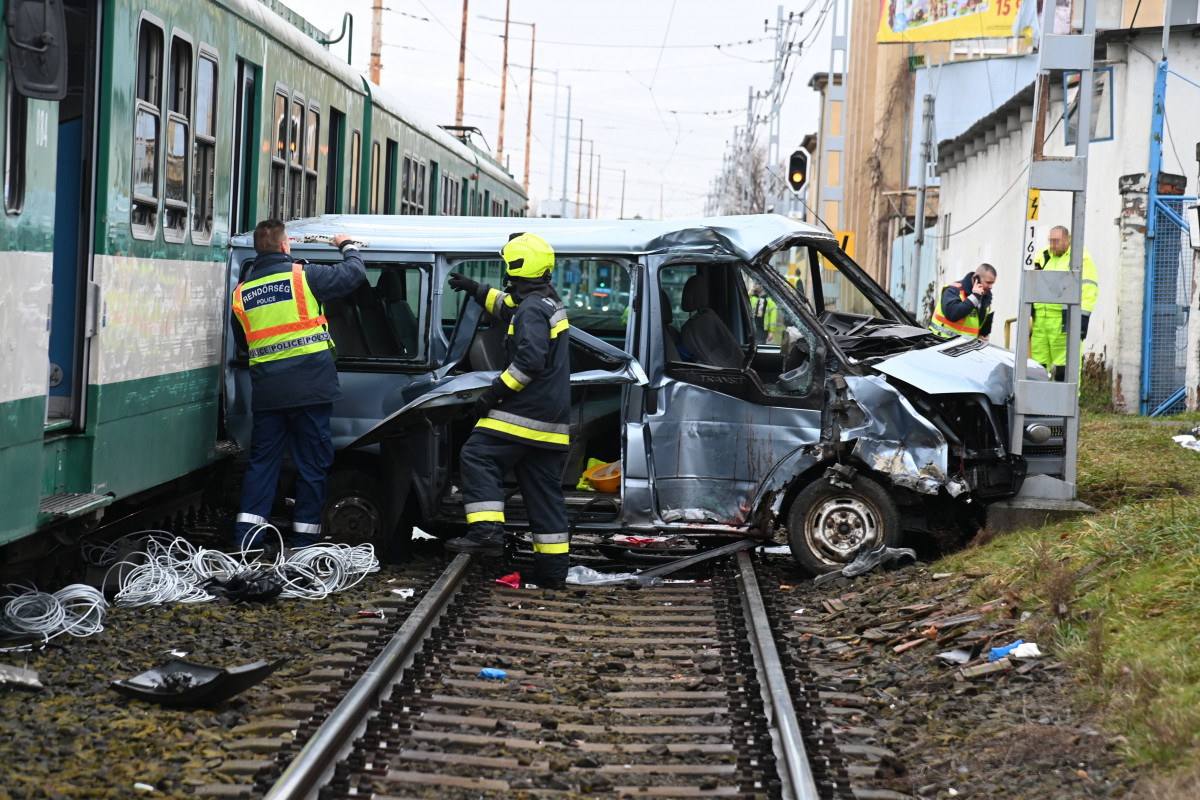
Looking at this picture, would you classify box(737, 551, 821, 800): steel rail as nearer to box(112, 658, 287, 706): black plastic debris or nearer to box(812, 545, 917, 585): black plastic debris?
box(812, 545, 917, 585): black plastic debris

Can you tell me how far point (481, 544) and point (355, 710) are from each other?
9.54ft

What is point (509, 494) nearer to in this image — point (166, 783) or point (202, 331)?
point (202, 331)

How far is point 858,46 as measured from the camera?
51.2 meters

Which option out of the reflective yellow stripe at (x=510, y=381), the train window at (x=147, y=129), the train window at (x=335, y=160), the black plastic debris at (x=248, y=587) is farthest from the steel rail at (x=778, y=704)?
the train window at (x=335, y=160)

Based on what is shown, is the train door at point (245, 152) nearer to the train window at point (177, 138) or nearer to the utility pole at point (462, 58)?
the train window at point (177, 138)

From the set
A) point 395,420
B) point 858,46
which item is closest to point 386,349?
point 395,420

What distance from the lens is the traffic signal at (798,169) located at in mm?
20297

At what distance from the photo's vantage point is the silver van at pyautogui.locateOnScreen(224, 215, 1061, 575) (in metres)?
8.22

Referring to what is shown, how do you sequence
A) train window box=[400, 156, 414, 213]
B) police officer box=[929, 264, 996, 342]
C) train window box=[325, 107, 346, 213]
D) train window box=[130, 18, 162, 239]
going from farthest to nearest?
train window box=[400, 156, 414, 213] < police officer box=[929, 264, 996, 342] < train window box=[325, 107, 346, 213] < train window box=[130, 18, 162, 239]

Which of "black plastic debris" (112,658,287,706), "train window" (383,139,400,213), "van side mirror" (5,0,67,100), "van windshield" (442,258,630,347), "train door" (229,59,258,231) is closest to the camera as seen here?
"black plastic debris" (112,658,287,706)

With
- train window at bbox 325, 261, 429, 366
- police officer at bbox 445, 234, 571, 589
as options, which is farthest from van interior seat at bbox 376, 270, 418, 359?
police officer at bbox 445, 234, 571, 589

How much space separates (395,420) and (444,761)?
11.6 feet

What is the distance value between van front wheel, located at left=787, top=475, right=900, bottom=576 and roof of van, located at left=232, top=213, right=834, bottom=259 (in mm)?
1481

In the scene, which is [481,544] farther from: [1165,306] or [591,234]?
[1165,306]
